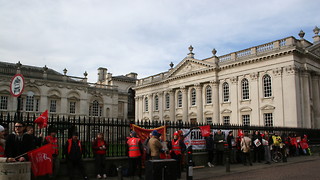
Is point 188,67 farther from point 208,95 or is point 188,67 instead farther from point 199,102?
point 199,102

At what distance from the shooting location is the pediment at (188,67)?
38.6 meters

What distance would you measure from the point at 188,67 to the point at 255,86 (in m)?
11.4

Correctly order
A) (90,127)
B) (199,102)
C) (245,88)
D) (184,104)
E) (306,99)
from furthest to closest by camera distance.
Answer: (184,104)
(199,102)
(245,88)
(306,99)
(90,127)

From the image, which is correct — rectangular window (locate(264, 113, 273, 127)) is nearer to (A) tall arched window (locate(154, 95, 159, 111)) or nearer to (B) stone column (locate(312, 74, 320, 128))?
(B) stone column (locate(312, 74, 320, 128))

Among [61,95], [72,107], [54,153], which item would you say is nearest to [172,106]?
[72,107]

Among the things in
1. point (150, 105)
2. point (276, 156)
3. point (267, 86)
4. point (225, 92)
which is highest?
point (267, 86)

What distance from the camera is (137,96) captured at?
51.7m

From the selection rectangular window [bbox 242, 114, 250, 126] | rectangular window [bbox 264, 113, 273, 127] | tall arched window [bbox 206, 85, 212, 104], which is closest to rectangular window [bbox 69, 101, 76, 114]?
tall arched window [bbox 206, 85, 212, 104]

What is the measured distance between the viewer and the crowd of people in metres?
6.99

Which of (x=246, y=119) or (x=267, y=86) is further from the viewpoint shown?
(x=246, y=119)

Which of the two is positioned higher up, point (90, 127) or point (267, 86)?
point (267, 86)

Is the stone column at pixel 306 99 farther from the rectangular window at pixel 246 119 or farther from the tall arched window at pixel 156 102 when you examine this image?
the tall arched window at pixel 156 102

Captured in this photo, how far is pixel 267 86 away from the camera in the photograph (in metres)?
32.1

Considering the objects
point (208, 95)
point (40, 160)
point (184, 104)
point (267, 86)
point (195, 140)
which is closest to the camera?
point (40, 160)
